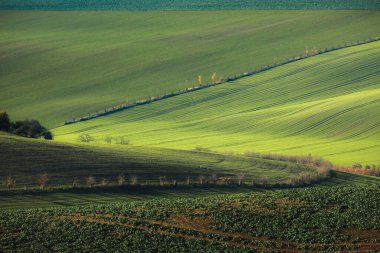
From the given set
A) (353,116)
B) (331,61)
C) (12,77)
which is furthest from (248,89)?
(12,77)

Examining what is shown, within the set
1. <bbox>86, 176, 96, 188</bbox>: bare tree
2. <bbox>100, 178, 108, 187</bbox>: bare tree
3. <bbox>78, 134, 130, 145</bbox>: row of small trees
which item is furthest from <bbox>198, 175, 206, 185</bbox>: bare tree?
<bbox>78, 134, 130, 145</bbox>: row of small trees

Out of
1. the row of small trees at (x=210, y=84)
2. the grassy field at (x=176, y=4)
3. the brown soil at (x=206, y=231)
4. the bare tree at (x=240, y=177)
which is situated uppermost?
the grassy field at (x=176, y=4)

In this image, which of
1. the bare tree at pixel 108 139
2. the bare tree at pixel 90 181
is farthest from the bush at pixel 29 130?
the bare tree at pixel 90 181

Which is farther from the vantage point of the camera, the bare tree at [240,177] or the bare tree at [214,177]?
the bare tree at [240,177]

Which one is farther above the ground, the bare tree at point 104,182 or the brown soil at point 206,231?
the bare tree at point 104,182

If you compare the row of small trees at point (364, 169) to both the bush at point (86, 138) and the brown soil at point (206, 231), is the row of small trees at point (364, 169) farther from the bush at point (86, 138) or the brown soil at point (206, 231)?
the bush at point (86, 138)

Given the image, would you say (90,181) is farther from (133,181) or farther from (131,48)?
(131,48)
